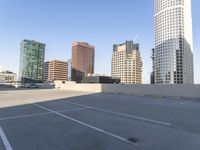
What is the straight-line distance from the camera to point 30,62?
4313 inches

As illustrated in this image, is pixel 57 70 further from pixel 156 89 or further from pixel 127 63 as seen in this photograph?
pixel 156 89

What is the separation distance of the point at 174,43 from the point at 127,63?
42.5 m

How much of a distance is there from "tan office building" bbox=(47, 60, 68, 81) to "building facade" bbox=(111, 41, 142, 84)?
45.5 m

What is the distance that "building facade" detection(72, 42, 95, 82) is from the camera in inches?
5778

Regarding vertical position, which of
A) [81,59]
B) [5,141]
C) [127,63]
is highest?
[81,59]

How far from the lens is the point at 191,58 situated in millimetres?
113188

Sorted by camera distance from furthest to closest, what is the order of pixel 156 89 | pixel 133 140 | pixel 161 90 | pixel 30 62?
pixel 30 62
pixel 156 89
pixel 161 90
pixel 133 140

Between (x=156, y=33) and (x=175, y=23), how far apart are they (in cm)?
1438

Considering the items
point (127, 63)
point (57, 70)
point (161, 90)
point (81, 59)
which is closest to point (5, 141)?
point (161, 90)

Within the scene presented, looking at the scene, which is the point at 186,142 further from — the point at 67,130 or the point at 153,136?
the point at 67,130

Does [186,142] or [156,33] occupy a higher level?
[156,33]

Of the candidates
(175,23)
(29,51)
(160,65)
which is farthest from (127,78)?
(29,51)

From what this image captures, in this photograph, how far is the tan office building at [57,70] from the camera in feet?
464

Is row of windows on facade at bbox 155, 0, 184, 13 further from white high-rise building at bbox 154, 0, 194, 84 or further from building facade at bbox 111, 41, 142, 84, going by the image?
building facade at bbox 111, 41, 142, 84
